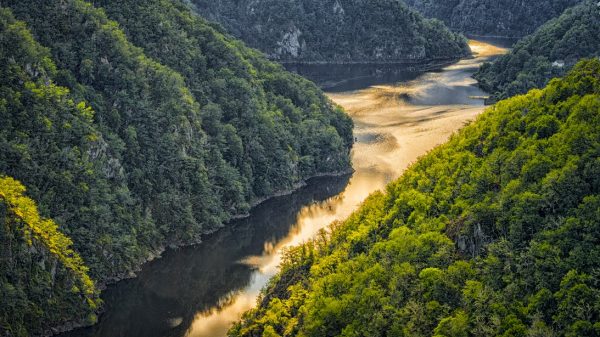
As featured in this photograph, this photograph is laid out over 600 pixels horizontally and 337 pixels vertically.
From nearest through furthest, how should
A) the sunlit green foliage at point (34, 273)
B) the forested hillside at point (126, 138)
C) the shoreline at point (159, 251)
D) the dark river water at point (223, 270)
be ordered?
1. the sunlit green foliage at point (34, 273)
2. the shoreline at point (159, 251)
3. the forested hillside at point (126, 138)
4. the dark river water at point (223, 270)

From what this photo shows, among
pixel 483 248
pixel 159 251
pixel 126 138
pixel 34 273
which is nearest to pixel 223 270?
pixel 159 251

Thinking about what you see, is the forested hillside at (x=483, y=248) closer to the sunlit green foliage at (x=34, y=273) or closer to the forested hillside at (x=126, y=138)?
the sunlit green foliage at (x=34, y=273)

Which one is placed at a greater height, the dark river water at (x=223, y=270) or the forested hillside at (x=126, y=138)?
the forested hillside at (x=126, y=138)

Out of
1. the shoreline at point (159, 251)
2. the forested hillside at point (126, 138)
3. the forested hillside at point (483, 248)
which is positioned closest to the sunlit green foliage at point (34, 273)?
the forested hillside at point (126, 138)

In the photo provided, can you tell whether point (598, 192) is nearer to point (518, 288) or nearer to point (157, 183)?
point (518, 288)

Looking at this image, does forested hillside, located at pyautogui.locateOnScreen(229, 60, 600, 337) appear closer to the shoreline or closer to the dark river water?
→ the dark river water

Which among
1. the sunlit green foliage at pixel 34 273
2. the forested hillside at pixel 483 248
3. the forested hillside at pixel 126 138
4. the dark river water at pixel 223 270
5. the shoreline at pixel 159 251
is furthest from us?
the dark river water at pixel 223 270
